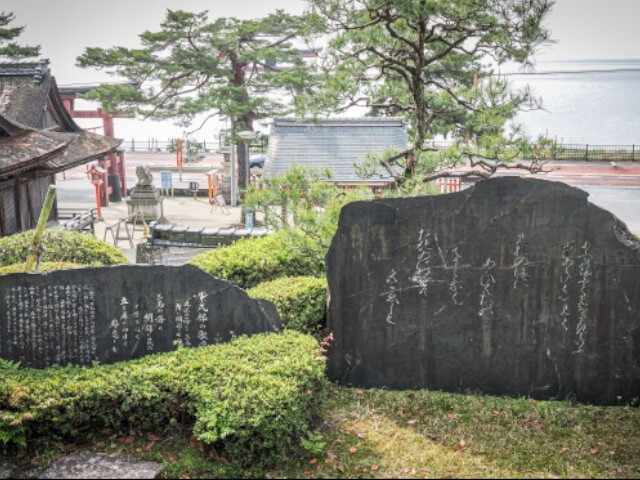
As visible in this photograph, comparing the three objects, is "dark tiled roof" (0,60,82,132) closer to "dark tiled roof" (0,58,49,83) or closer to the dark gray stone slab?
"dark tiled roof" (0,58,49,83)

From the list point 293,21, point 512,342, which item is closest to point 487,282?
point 512,342

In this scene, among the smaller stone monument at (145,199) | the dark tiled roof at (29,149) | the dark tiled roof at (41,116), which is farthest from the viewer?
the smaller stone monument at (145,199)

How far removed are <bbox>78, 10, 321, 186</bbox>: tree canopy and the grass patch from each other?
46.8 feet

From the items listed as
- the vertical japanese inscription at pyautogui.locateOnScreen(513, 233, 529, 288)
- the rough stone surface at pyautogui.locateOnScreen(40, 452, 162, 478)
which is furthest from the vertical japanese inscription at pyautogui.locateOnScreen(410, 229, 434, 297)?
the rough stone surface at pyautogui.locateOnScreen(40, 452, 162, 478)

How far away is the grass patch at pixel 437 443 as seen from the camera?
538 centimetres

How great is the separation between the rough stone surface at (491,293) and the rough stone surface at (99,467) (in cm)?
237

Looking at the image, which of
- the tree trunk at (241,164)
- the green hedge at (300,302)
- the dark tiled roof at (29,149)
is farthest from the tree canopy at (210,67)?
the green hedge at (300,302)

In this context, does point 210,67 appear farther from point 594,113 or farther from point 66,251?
point 594,113

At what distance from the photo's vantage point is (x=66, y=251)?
31.6 ft

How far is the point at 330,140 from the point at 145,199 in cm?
601

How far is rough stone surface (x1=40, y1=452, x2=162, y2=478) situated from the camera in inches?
205

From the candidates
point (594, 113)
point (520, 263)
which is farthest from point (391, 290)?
point (594, 113)

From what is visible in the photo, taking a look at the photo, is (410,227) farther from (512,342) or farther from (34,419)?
(34,419)

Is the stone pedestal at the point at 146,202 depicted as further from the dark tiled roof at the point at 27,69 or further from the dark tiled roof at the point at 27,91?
the dark tiled roof at the point at 27,69
